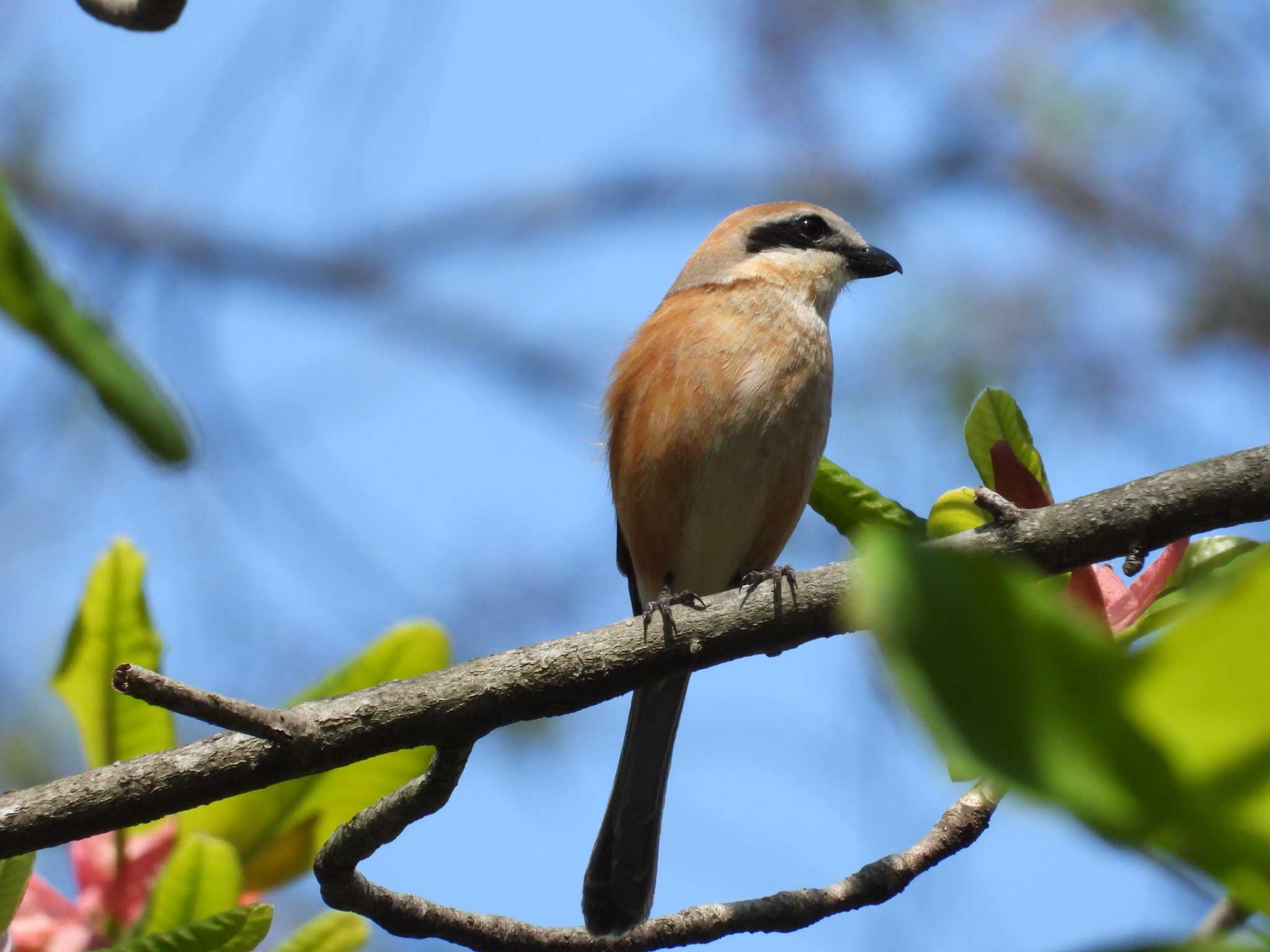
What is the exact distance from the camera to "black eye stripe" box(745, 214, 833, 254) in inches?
241

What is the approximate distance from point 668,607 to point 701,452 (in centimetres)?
223

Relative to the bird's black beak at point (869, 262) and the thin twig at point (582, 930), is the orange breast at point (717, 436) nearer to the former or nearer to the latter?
the bird's black beak at point (869, 262)

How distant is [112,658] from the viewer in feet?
8.13

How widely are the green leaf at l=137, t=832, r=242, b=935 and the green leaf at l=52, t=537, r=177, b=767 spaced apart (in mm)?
393

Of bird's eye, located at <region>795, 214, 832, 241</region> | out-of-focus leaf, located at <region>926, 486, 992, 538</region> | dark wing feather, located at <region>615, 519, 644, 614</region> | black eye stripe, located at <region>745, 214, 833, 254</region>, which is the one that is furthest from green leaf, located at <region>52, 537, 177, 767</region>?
bird's eye, located at <region>795, 214, 832, 241</region>

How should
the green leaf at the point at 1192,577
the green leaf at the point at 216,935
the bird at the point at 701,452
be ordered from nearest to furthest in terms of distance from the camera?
the green leaf at the point at 216,935
the green leaf at the point at 1192,577
the bird at the point at 701,452

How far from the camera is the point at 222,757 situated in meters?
2.32

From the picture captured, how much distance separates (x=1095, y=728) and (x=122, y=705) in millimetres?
2297

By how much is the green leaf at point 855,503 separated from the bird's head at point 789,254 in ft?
10.3

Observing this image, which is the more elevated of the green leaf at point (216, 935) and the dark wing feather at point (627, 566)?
the dark wing feather at point (627, 566)

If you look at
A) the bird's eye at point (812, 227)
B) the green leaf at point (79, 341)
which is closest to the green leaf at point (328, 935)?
the green leaf at point (79, 341)

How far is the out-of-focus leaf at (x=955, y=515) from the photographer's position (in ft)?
8.44

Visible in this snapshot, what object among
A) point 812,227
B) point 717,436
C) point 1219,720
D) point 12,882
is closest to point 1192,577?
point 1219,720

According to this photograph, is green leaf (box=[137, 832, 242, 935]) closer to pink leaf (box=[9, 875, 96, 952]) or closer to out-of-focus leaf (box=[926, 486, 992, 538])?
pink leaf (box=[9, 875, 96, 952])
